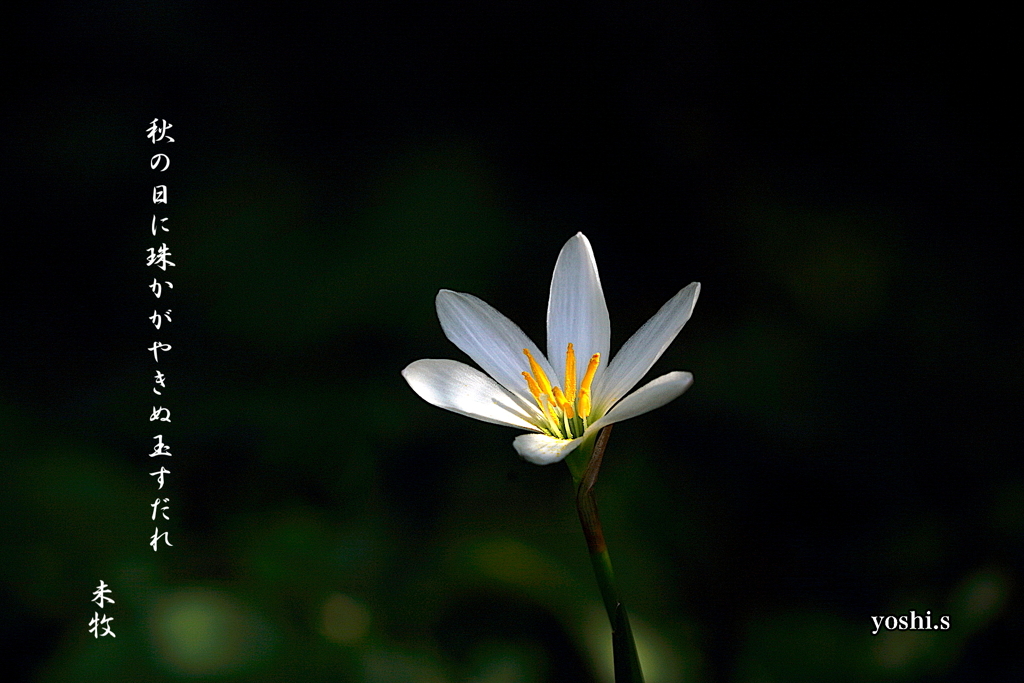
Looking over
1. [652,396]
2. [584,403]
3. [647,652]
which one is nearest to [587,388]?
[584,403]

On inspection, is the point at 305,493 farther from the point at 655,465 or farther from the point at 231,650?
the point at 655,465

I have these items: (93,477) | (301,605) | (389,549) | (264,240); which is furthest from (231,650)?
(264,240)

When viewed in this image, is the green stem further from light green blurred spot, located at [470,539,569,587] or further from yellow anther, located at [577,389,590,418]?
light green blurred spot, located at [470,539,569,587]

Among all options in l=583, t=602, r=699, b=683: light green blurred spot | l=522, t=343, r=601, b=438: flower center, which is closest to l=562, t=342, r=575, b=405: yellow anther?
l=522, t=343, r=601, b=438: flower center

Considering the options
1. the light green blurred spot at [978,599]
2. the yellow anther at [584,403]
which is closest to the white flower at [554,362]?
the yellow anther at [584,403]

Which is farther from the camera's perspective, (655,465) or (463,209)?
(463,209)

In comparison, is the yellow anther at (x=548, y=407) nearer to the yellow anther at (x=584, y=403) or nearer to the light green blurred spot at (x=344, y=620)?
the yellow anther at (x=584, y=403)
